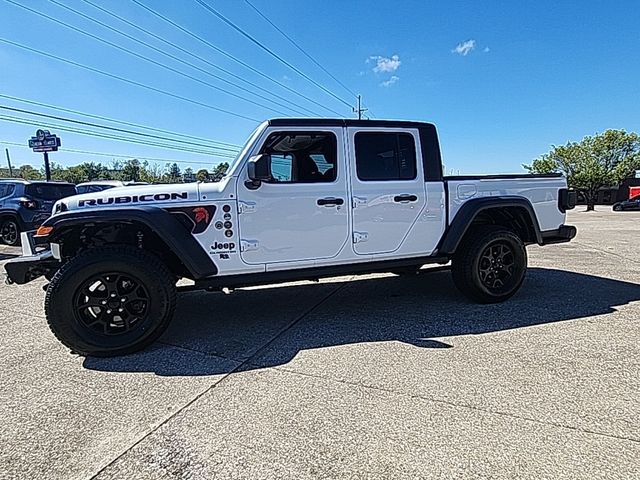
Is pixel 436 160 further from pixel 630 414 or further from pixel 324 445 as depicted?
pixel 324 445

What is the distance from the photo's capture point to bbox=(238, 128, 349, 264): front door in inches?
150

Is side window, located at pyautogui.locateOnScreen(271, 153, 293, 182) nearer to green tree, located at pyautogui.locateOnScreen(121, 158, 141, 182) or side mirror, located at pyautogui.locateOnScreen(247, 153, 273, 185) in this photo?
Result: side mirror, located at pyautogui.locateOnScreen(247, 153, 273, 185)

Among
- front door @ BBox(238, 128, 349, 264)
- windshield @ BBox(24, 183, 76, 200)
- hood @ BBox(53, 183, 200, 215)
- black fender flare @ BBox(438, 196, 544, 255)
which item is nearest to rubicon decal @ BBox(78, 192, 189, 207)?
hood @ BBox(53, 183, 200, 215)

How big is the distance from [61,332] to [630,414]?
4.03 meters

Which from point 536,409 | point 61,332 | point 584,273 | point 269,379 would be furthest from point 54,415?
point 584,273

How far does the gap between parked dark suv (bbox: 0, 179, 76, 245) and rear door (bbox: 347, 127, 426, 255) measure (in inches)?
359

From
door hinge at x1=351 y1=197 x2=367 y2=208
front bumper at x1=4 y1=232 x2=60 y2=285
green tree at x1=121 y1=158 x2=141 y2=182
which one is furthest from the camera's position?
green tree at x1=121 y1=158 x2=141 y2=182

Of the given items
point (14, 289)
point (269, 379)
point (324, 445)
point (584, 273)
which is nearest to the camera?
point (324, 445)

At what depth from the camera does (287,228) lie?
392 centimetres

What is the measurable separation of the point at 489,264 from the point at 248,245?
272 centimetres

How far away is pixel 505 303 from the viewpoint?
4.72m

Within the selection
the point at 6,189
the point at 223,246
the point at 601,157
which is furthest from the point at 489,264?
the point at 601,157

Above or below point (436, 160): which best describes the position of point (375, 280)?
below

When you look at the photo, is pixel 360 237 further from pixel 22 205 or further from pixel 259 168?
pixel 22 205
